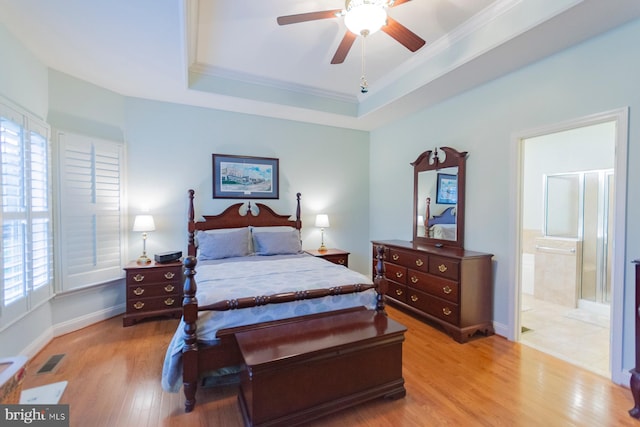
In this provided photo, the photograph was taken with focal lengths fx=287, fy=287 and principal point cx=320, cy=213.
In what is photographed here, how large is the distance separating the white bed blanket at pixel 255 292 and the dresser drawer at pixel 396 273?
1.16 m

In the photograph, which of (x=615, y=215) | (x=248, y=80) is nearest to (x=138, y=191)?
(x=248, y=80)

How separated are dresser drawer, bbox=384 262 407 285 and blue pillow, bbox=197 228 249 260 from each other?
1.96 meters

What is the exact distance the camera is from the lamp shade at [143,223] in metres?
3.49

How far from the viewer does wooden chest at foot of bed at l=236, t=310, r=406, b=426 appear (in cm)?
170

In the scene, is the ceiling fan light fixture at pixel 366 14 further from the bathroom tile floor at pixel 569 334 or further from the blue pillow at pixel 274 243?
the bathroom tile floor at pixel 569 334

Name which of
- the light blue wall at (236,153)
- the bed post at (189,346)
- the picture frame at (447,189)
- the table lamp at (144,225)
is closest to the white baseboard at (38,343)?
the table lamp at (144,225)

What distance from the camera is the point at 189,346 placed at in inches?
76.2

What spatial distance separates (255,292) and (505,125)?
3.03m

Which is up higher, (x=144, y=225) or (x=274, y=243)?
(x=144, y=225)

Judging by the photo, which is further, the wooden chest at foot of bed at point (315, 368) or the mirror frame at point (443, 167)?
the mirror frame at point (443, 167)

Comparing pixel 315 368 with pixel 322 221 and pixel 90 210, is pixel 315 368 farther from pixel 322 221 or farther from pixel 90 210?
pixel 90 210

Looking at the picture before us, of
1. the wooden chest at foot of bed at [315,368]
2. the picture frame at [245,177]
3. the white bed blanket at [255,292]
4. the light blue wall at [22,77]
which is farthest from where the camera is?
the picture frame at [245,177]

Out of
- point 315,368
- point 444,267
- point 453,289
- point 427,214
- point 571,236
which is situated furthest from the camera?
point 571,236

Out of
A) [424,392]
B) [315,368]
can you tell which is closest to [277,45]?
[315,368]
